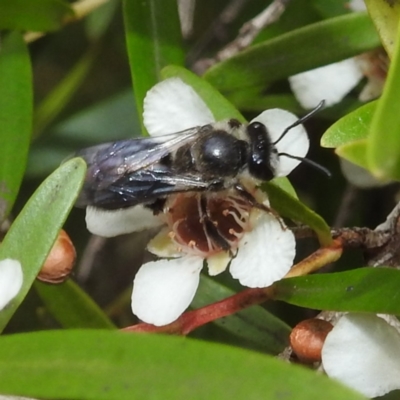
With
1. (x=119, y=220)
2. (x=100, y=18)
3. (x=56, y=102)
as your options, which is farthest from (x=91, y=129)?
(x=119, y=220)

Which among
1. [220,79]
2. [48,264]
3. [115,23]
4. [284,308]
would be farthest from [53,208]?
[115,23]

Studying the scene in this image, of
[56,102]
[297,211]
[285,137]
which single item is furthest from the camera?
[56,102]

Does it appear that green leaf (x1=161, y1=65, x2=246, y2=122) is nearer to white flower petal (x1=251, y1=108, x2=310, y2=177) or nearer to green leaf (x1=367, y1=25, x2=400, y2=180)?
white flower petal (x1=251, y1=108, x2=310, y2=177)

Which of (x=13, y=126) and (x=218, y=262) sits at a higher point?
(x=13, y=126)

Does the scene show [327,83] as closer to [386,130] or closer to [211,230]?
[211,230]

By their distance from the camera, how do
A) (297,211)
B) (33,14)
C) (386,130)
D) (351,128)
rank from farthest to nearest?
(33,14), (297,211), (351,128), (386,130)

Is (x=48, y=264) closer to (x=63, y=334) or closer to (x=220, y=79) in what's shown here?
(x=63, y=334)

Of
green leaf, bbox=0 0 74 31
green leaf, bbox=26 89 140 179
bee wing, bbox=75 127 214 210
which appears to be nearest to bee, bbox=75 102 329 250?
bee wing, bbox=75 127 214 210

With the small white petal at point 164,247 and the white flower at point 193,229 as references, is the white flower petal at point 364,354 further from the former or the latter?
the small white petal at point 164,247
